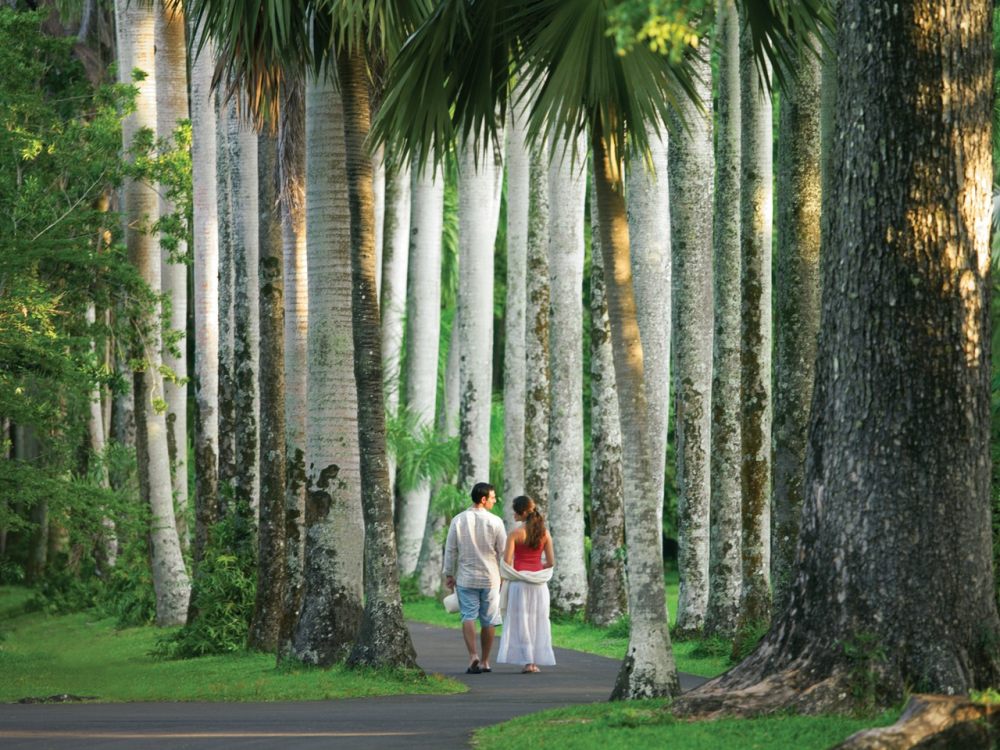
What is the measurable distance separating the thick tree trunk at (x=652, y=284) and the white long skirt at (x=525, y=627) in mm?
5269

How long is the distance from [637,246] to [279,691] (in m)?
9.20

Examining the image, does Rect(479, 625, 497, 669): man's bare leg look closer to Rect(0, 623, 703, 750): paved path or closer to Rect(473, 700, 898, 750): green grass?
Rect(0, 623, 703, 750): paved path

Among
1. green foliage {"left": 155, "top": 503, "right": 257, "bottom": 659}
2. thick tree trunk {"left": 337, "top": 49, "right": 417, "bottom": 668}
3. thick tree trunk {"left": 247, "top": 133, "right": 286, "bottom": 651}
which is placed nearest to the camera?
thick tree trunk {"left": 337, "top": 49, "right": 417, "bottom": 668}

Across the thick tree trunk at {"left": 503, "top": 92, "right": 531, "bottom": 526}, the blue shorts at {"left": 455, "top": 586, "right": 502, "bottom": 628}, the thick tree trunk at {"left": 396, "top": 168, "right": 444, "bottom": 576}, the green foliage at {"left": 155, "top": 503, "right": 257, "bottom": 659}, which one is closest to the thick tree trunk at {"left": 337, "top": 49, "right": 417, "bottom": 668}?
the blue shorts at {"left": 455, "top": 586, "right": 502, "bottom": 628}

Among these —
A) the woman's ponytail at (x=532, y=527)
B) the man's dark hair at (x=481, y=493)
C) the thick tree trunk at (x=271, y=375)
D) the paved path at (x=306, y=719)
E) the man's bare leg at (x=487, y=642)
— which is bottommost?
the paved path at (x=306, y=719)

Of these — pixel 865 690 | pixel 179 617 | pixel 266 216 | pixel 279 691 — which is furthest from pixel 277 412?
pixel 865 690

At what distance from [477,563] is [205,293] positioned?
42.1 ft

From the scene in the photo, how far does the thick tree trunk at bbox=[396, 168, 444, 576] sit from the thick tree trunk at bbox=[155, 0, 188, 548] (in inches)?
186

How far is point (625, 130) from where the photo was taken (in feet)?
40.1

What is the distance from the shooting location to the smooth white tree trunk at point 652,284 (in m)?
22.0

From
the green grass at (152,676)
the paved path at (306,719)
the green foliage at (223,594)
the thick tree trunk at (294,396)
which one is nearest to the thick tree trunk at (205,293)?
the green grass at (152,676)

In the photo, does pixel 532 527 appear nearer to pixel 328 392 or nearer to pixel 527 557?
pixel 527 557

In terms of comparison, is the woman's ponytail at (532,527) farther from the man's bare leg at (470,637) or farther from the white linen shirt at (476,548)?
the man's bare leg at (470,637)

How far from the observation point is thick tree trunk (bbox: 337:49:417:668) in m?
15.4
